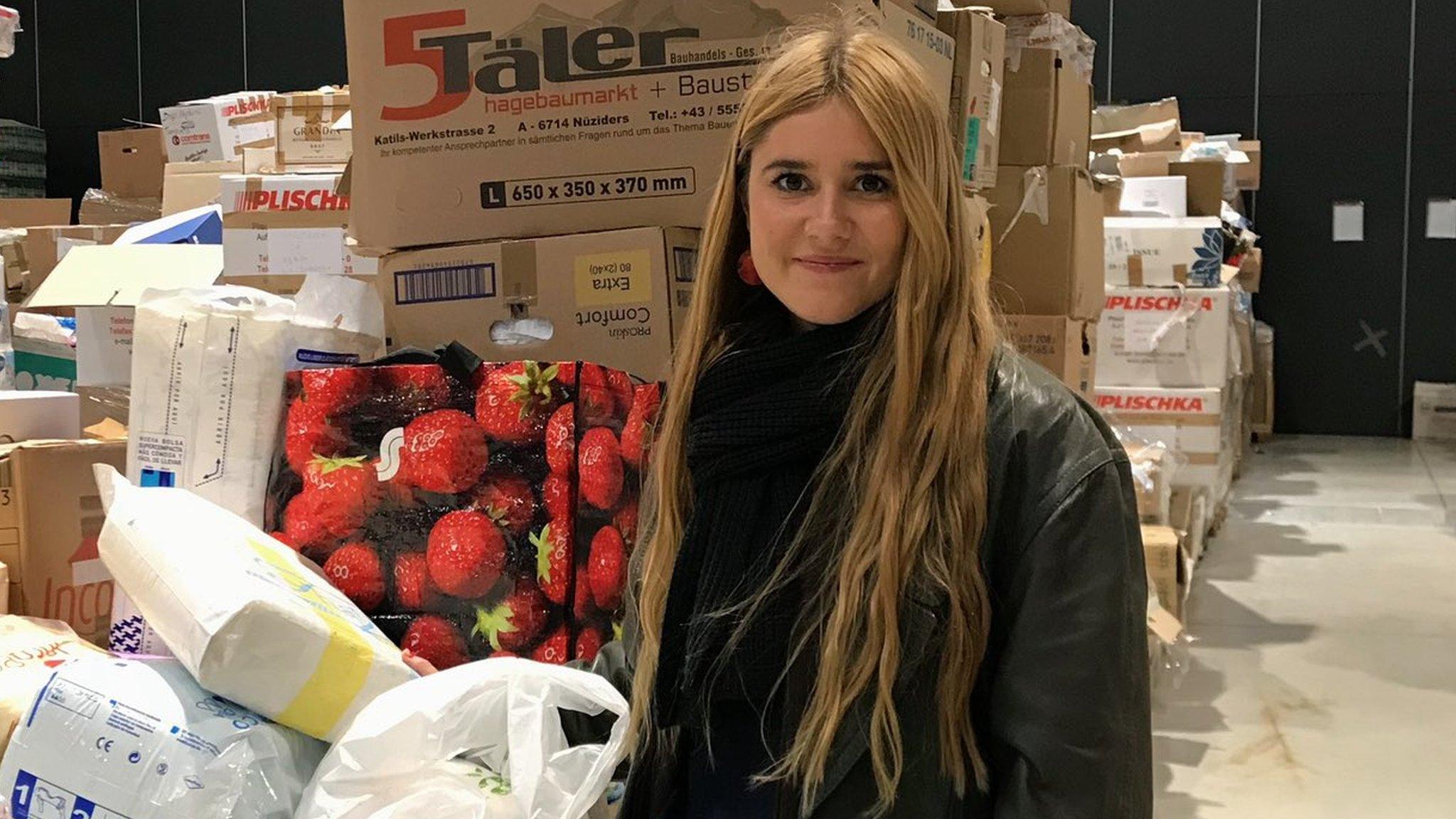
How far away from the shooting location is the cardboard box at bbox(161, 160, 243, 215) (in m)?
4.16

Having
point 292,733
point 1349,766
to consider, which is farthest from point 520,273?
point 1349,766

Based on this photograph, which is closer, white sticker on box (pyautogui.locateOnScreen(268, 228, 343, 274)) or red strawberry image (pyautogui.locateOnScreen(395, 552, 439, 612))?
red strawberry image (pyautogui.locateOnScreen(395, 552, 439, 612))

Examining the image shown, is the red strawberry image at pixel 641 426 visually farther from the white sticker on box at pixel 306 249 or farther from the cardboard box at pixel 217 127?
the cardboard box at pixel 217 127

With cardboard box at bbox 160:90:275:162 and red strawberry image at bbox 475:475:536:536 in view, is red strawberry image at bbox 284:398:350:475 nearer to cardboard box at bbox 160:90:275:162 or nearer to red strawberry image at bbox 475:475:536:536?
red strawberry image at bbox 475:475:536:536

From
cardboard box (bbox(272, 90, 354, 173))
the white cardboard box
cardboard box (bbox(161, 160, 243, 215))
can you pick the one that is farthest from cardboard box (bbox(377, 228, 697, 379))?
the white cardboard box

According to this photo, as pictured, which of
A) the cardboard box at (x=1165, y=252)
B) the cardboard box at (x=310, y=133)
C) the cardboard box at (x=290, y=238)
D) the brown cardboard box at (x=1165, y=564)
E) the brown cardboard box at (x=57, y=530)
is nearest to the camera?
the brown cardboard box at (x=57, y=530)

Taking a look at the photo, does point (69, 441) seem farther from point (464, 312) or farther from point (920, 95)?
point (920, 95)

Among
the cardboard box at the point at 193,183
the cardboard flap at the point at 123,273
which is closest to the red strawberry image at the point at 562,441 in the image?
the cardboard flap at the point at 123,273

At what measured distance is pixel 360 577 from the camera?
1.66 metres

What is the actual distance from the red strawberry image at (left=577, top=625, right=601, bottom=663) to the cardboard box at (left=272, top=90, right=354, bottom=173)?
9.25 ft

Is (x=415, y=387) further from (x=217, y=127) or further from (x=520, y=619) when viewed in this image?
(x=217, y=127)

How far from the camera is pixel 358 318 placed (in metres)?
1.89

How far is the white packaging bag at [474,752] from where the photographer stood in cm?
130

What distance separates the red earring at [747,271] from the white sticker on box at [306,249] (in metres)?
Answer: 1.73
